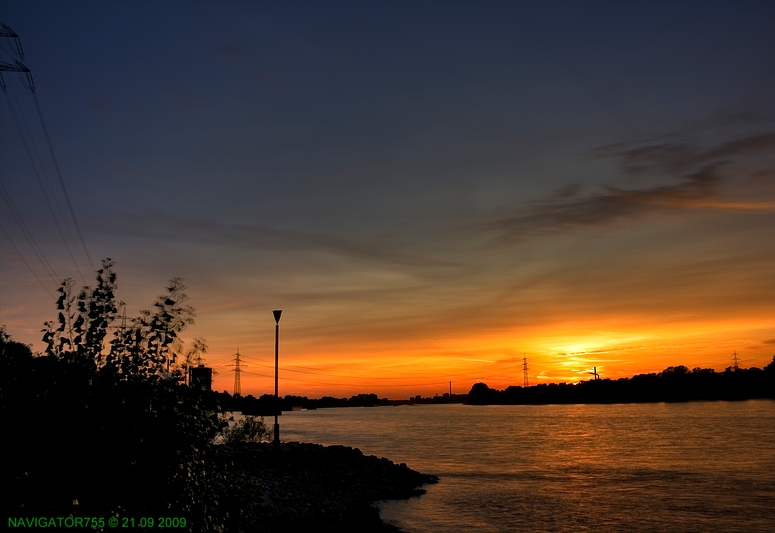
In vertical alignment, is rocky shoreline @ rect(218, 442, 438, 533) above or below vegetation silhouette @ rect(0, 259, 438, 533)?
below

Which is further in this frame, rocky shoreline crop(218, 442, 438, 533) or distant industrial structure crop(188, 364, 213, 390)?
rocky shoreline crop(218, 442, 438, 533)

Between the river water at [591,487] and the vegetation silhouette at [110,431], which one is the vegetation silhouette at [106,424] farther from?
the river water at [591,487]

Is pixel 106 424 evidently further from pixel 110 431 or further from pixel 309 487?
pixel 309 487

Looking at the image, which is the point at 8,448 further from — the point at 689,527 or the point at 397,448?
the point at 397,448

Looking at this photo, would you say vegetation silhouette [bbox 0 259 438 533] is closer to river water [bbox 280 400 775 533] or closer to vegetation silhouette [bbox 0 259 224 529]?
vegetation silhouette [bbox 0 259 224 529]

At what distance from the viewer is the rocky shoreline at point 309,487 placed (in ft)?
62.3

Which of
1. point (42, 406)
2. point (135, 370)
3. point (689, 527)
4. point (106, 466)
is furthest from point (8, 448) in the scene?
point (689, 527)

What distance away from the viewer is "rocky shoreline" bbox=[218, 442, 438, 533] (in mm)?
19000

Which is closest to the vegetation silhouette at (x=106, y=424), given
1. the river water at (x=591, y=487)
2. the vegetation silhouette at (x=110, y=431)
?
the vegetation silhouette at (x=110, y=431)

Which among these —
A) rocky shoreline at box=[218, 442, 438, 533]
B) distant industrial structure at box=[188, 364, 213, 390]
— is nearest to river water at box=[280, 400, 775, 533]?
rocky shoreline at box=[218, 442, 438, 533]

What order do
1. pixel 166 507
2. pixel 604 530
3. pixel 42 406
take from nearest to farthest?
1. pixel 42 406
2. pixel 166 507
3. pixel 604 530

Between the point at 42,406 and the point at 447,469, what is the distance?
2544 inches

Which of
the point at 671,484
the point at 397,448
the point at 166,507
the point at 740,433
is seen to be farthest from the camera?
the point at 740,433

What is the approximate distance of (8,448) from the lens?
1096cm
